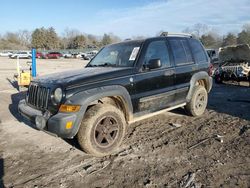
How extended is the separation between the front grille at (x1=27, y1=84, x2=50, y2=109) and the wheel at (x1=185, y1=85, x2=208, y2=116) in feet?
11.5

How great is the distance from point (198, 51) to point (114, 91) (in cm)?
309

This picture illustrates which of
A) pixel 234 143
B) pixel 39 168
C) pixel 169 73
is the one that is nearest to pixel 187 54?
pixel 169 73

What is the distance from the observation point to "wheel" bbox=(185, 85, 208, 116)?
6785 millimetres

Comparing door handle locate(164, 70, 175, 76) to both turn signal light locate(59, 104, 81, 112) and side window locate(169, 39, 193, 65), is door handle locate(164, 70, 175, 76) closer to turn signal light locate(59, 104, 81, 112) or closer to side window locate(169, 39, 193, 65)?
side window locate(169, 39, 193, 65)

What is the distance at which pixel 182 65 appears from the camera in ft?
20.6

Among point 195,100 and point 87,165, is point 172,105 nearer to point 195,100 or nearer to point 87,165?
point 195,100

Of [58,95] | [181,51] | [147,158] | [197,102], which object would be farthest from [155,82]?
[58,95]

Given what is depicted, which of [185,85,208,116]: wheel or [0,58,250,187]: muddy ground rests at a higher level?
[185,85,208,116]: wheel

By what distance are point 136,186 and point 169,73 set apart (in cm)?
280

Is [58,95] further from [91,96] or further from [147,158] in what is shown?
[147,158]

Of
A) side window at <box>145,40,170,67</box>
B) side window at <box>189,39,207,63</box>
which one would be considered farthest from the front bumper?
side window at <box>189,39,207,63</box>

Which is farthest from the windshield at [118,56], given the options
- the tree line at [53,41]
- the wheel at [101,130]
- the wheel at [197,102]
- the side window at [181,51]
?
the tree line at [53,41]

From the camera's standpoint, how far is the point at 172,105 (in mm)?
6113

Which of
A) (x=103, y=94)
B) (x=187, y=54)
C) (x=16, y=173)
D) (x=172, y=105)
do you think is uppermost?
(x=187, y=54)
